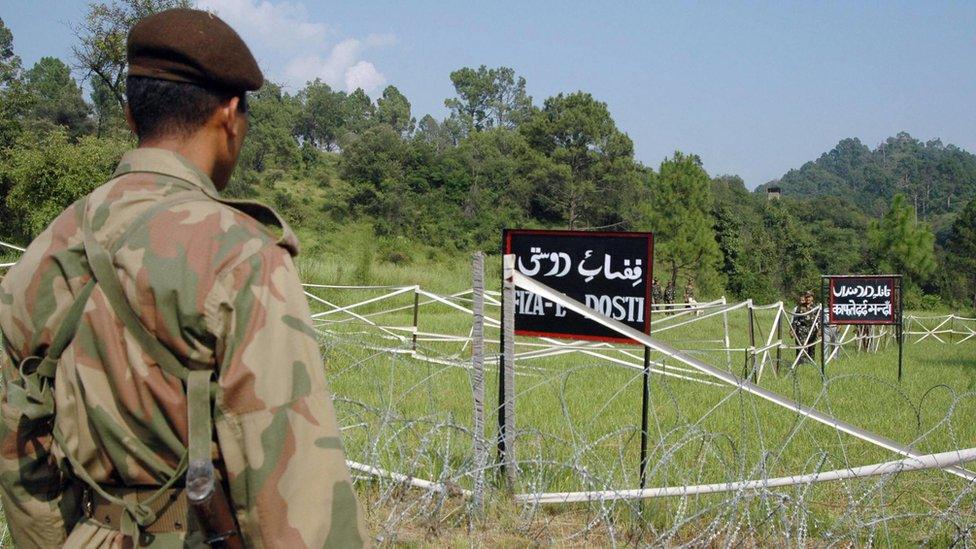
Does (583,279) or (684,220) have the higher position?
(684,220)

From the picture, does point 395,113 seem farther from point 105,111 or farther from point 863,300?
point 863,300

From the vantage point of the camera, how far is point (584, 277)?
430 cm

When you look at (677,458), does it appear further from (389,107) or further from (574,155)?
(389,107)

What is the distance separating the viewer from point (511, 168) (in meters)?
47.7

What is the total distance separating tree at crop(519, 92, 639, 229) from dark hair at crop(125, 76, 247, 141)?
41.0 meters

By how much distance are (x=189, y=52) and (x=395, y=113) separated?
7998 cm

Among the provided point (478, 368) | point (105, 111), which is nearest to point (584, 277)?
point (478, 368)

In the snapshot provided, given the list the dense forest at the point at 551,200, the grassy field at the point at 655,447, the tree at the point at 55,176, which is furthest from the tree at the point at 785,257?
the tree at the point at 55,176

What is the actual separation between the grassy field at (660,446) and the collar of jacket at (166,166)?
82.5 inches

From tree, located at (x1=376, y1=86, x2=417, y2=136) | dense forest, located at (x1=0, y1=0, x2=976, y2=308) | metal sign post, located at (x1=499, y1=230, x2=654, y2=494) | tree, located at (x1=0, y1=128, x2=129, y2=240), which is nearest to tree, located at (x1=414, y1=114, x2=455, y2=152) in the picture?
tree, located at (x1=376, y1=86, x2=417, y2=136)

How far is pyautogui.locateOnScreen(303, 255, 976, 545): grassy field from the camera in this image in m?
3.52

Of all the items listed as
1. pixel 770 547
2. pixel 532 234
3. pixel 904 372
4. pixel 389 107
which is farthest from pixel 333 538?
pixel 389 107

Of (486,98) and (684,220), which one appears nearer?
(684,220)

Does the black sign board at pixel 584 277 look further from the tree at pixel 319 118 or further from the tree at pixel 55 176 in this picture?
the tree at pixel 319 118
